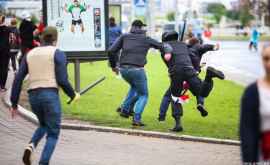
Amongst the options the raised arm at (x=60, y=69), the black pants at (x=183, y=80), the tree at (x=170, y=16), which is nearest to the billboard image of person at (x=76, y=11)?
the black pants at (x=183, y=80)

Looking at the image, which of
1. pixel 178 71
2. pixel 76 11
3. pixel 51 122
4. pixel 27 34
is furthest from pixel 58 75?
pixel 27 34

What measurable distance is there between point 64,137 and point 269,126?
758 cm

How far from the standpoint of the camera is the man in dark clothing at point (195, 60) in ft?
47.8

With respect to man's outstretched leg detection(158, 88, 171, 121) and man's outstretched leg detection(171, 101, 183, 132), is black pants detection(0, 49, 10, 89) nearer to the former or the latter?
man's outstretched leg detection(158, 88, 171, 121)

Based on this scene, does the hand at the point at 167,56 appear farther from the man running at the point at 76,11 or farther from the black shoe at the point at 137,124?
the man running at the point at 76,11

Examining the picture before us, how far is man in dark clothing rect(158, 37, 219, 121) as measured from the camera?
14568 millimetres

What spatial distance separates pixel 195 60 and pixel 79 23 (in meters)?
3.47

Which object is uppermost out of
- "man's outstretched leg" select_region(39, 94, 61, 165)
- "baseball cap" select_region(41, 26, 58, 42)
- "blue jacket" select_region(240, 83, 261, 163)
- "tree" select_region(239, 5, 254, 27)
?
"baseball cap" select_region(41, 26, 58, 42)

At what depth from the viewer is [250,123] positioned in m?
5.82

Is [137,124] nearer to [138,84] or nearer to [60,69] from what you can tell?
[138,84]

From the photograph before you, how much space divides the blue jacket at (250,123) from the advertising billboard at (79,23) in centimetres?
1187

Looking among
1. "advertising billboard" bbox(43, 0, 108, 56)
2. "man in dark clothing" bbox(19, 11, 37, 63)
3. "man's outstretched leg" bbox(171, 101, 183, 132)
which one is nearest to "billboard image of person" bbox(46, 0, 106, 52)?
"advertising billboard" bbox(43, 0, 108, 56)

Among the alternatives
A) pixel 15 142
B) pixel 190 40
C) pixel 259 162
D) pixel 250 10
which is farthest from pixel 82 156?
pixel 250 10

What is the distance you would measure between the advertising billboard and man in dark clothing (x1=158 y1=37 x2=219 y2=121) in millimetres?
2842
